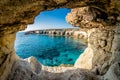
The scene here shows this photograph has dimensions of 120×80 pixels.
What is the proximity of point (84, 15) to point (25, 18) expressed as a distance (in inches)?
223

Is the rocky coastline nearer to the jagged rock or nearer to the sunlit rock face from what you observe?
the sunlit rock face

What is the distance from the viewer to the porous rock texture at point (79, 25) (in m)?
9.27

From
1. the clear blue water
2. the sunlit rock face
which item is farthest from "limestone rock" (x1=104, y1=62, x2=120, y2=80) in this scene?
the clear blue water

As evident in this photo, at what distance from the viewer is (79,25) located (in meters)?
15.8

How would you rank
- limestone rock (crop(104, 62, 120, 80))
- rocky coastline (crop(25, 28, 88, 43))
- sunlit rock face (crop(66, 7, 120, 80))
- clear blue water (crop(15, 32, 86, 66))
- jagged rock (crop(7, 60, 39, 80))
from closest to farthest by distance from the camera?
limestone rock (crop(104, 62, 120, 80)) < sunlit rock face (crop(66, 7, 120, 80)) < jagged rock (crop(7, 60, 39, 80)) < clear blue water (crop(15, 32, 86, 66)) < rocky coastline (crop(25, 28, 88, 43))

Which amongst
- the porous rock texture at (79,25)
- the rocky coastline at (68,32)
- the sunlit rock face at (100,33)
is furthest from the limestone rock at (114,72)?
the rocky coastline at (68,32)

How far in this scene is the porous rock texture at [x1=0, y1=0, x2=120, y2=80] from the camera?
9.27m

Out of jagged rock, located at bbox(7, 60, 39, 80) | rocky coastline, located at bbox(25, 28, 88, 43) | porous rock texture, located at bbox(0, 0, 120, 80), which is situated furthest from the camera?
rocky coastline, located at bbox(25, 28, 88, 43)

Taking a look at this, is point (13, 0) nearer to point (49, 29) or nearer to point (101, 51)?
point (101, 51)

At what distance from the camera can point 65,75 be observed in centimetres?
1455

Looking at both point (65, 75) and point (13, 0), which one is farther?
point (65, 75)

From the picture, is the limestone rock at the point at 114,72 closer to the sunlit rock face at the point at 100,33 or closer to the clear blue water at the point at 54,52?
the sunlit rock face at the point at 100,33

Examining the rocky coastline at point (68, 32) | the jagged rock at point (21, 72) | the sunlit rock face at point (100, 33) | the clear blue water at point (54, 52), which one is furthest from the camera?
the rocky coastline at point (68, 32)

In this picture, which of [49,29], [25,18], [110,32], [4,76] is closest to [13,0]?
[25,18]
